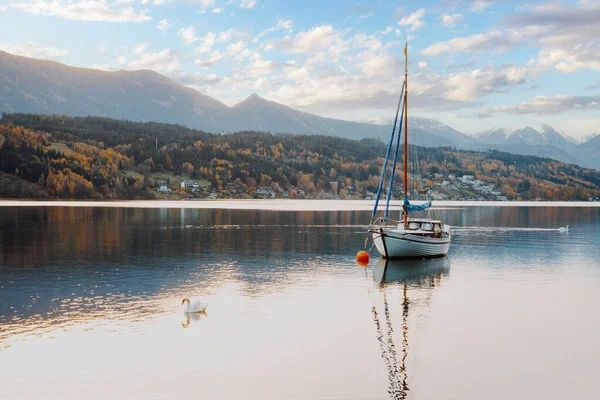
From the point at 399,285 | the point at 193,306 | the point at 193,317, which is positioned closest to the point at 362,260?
the point at 399,285

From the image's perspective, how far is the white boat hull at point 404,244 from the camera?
5438 cm

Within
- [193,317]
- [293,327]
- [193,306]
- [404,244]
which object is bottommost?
[293,327]

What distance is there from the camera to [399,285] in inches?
1626

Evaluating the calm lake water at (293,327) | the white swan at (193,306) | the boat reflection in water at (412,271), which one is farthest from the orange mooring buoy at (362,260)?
the white swan at (193,306)

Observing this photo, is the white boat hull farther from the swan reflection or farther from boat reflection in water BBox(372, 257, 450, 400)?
the swan reflection

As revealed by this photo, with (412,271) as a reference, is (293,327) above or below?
above

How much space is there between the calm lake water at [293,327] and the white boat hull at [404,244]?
165 cm

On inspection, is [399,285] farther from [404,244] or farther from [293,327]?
[293,327]

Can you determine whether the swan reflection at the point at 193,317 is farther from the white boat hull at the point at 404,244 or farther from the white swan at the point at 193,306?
the white boat hull at the point at 404,244

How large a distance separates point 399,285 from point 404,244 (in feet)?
46.5

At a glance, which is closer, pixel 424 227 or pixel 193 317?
pixel 193 317

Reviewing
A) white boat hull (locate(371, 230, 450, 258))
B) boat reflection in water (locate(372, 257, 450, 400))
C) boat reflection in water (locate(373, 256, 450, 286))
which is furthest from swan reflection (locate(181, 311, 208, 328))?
white boat hull (locate(371, 230, 450, 258))

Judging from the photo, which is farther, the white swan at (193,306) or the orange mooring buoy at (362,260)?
the orange mooring buoy at (362,260)

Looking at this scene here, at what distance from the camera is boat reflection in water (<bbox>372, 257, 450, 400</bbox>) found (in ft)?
69.4
